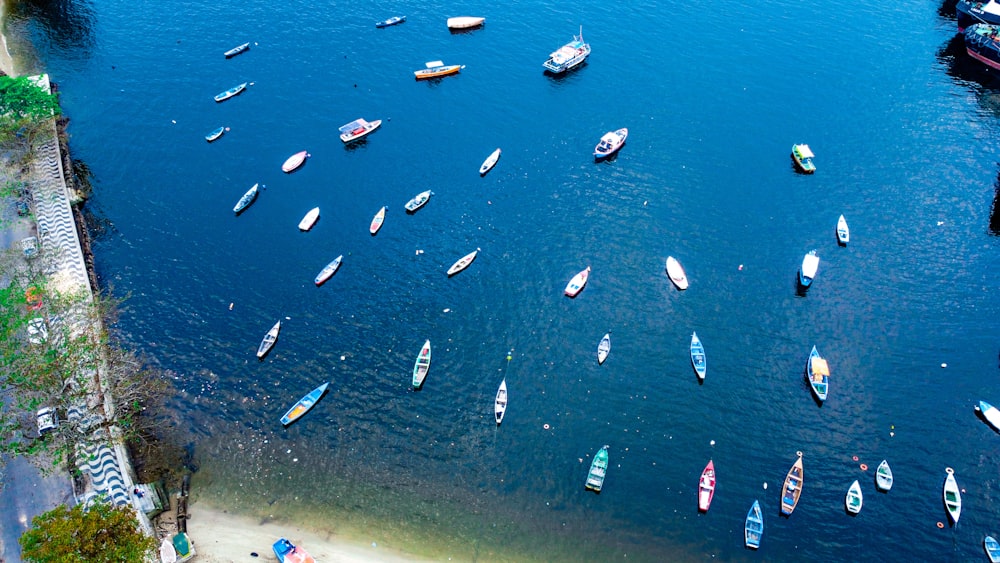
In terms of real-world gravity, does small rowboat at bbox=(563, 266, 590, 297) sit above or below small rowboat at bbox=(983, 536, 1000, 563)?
above

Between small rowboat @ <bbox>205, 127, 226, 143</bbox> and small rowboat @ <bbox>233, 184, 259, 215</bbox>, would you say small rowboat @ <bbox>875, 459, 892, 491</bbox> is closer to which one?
small rowboat @ <bbox>233, 184, 259, 215</bbox>

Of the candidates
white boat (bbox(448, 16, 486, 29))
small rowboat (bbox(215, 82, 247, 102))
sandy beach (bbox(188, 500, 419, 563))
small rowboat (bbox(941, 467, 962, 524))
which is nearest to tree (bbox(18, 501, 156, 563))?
sandy beach (bbox(188, 500, 419, 563))

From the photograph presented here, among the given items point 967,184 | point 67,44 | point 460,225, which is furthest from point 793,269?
point 67,44

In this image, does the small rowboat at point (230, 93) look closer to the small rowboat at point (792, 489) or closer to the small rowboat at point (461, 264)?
the small rowboat at point (461, 264)

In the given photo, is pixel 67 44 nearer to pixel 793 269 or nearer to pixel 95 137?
pixel 95 137

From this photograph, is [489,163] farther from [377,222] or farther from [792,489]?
[792,489]

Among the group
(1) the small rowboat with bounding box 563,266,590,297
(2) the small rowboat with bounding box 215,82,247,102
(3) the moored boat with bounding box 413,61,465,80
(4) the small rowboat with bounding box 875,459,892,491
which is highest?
(3) the moored boat with bounding box 413,61,465,80
